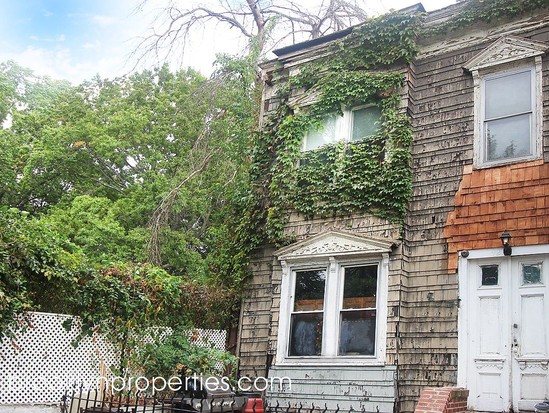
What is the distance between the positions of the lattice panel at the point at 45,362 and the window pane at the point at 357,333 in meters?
4.10

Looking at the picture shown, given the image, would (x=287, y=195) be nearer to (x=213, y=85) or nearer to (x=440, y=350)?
(x=440, y=350)

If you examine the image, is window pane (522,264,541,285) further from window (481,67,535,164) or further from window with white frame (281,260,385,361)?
window with white frame (281,260,385,361)

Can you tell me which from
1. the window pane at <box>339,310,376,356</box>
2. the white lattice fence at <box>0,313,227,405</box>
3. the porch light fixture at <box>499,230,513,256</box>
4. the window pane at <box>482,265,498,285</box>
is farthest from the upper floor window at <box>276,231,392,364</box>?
the white lattice fence at <box>0,313,227,405</box>

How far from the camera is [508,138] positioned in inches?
395

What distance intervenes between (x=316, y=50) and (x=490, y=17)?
139 inches

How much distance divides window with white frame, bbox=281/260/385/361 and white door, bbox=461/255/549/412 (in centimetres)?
153

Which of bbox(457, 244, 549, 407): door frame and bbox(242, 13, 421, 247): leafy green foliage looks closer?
bbox(457, 244, 549, 407): door frame

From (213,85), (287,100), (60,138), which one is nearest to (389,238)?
(287,100)

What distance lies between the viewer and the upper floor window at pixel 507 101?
984cm

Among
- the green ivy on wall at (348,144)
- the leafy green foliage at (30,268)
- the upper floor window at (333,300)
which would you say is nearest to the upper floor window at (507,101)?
the green ivy on wall at (348,144)

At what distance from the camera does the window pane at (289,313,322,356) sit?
10.9 meters

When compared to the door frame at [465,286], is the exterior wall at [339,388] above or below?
below

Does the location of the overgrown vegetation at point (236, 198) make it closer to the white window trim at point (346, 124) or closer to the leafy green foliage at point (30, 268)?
the leafy green foliage at point (30, 268)

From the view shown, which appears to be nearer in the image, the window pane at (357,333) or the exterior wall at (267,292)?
the window pane at (357,333)
